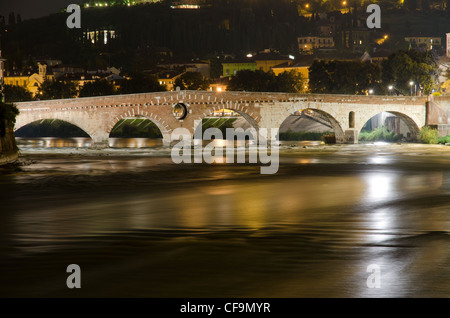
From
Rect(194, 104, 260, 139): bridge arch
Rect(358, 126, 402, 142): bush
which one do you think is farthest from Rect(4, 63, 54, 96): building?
Rect(194, 104, 260, 139): bridge arch

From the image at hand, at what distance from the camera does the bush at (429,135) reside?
50531 millimetres

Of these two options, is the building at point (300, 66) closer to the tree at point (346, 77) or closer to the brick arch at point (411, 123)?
the tree at point (346, 77)

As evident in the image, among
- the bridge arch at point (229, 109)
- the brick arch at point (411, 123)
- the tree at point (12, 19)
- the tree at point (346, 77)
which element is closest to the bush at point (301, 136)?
the brick arch at point (411, 123)

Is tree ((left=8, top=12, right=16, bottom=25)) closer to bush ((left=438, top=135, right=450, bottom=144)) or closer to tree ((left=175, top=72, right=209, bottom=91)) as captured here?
tree ((left=175, top=72, right=209, bottom=91))

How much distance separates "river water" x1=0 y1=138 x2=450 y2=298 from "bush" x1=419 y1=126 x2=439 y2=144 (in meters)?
24.2

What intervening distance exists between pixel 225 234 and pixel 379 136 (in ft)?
139

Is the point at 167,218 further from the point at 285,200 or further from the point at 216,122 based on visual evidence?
the point at 216,122

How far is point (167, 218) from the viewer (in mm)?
15773

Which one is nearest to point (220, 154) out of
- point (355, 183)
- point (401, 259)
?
point (355, 183)

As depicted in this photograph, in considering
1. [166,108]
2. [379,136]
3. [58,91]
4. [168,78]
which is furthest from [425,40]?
[166,108]

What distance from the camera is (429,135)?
50.9 metres

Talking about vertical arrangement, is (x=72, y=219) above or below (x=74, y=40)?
below
